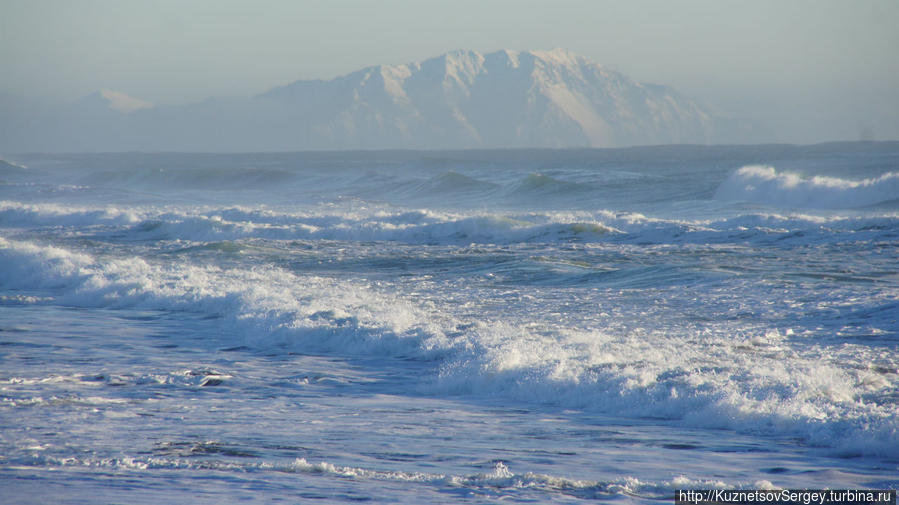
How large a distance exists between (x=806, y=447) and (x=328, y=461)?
303cm

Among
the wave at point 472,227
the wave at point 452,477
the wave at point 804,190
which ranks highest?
the wave at point 804,190

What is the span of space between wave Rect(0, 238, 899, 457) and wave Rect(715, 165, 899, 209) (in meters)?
22.3

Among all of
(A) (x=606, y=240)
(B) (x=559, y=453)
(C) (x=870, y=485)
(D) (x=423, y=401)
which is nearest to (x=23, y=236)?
(A) (x=606, y=240)

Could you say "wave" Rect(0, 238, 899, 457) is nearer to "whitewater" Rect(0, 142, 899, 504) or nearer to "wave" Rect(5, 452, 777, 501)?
"whitewater" Rect(0, 142, 899, 504)

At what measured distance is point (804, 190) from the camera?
3023cm

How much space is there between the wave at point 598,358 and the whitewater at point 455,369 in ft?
0.11

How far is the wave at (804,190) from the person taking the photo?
28.7m

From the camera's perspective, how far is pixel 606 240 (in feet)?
64.5

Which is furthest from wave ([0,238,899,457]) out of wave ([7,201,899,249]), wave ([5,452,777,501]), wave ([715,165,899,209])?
wave ([715,165,899,209])

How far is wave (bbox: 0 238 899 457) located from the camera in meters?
5.77

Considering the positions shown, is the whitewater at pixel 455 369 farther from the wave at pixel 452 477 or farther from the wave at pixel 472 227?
the wave at pixel 472 227

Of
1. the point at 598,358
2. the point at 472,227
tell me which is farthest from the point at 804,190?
the point at 598,358

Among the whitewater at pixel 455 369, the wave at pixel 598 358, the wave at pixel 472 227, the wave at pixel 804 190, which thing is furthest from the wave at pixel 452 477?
the wave at pixel 804 190

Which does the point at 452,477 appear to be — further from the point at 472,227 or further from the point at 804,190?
the point at 804,190
